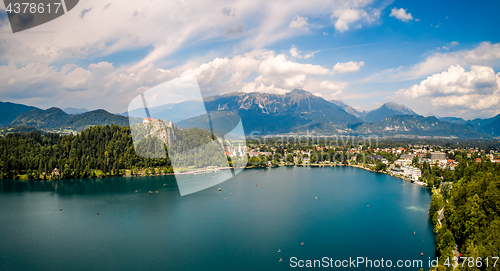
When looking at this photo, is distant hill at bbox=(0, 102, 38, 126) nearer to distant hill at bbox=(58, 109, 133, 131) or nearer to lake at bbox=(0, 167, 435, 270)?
distant hill at bbox=(58, 109, 133, 131)

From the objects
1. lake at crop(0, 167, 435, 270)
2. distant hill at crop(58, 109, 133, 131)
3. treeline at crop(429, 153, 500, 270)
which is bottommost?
lake at crop(0, 167, 435, 270)

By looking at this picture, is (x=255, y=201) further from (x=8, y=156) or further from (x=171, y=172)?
(x=8, y=156)

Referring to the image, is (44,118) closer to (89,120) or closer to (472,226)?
(89,120)

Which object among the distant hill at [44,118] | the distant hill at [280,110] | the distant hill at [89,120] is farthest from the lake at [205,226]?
the distant hill at [280,110]

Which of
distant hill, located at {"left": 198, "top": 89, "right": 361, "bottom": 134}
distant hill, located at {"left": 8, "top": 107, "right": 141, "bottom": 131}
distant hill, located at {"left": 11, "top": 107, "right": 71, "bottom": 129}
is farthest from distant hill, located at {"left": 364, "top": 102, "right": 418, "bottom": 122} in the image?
distant hill, located at {"left": 11, "top": 107, "right": 71, "bottom": 129}

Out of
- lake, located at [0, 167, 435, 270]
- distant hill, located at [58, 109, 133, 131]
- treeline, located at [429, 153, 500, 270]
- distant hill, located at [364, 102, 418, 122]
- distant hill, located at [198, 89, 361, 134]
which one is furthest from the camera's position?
distant hill, located at [364, 102, 418, 122]

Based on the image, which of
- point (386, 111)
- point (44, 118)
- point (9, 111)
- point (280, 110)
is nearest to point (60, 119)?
point (44, 118)

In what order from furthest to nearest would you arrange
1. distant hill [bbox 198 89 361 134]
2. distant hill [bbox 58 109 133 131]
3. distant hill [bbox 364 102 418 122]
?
distant hill [bbox 364 102 418 122]
distant hill [bbox 198 89 361 134]
distant hill [bbox 58 109 133 131]

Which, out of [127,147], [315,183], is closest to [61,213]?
[127,147]
